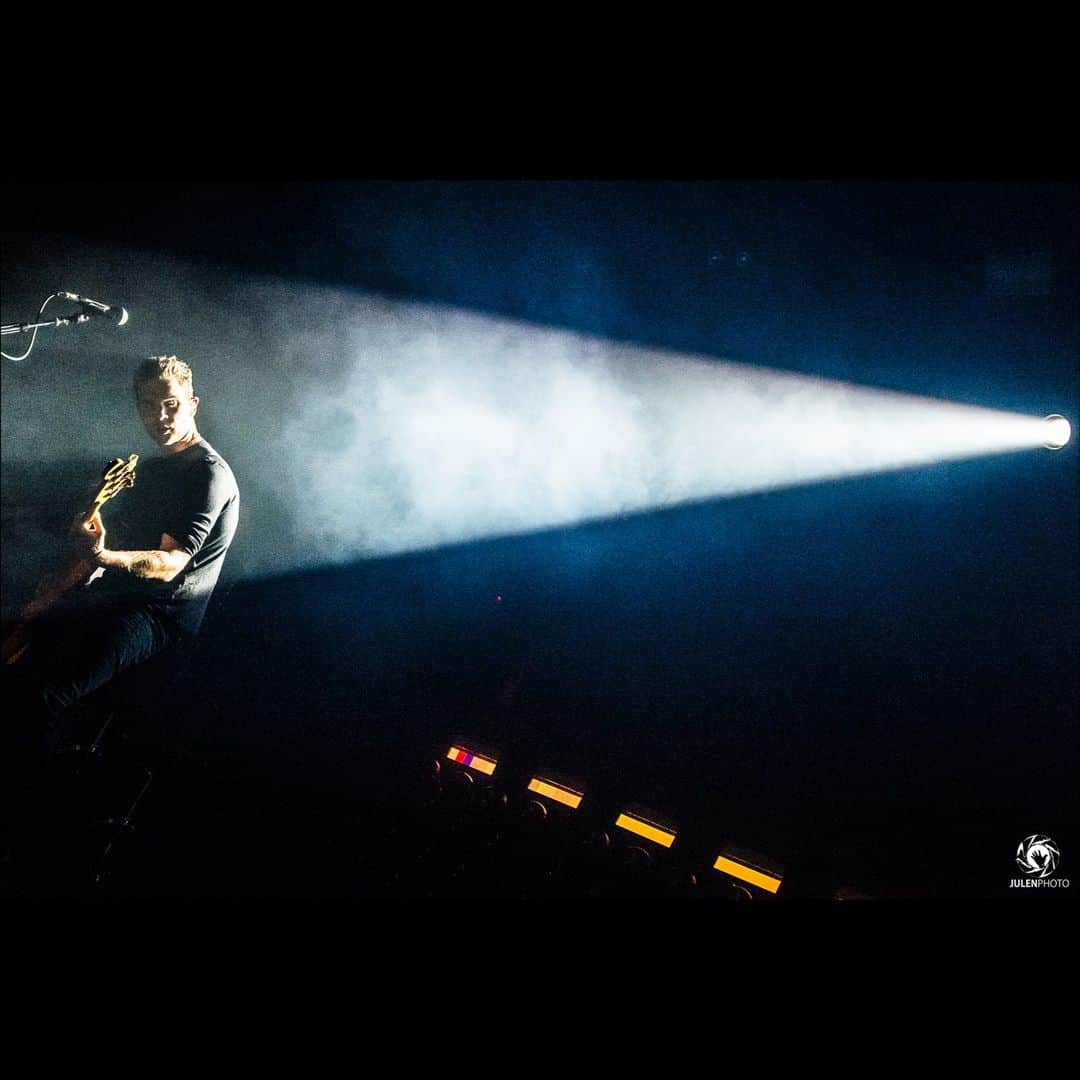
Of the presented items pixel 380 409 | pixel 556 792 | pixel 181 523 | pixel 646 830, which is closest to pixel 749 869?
pixel 646 830

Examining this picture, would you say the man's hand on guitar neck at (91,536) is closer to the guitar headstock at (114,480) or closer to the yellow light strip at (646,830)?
the guitar headstock at (114,480)

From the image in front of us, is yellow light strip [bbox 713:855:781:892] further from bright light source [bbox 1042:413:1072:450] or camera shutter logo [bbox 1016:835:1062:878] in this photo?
bright light source [bbox 1042:413:1072:450]

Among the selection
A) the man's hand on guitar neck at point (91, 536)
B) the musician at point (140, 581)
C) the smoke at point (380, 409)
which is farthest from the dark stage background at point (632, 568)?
the man's hand on guitar neck at point (91, 536)

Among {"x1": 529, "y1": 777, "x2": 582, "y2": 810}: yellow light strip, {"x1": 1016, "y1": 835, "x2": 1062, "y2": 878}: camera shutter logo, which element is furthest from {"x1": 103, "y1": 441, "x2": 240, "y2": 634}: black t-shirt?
{"x1": 1016, "y1": 835, "x2": 1062, "y2": 878}: camera shutter logo

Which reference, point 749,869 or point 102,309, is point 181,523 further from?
point 749,869

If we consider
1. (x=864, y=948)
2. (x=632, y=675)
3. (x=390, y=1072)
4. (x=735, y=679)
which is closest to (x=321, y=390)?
(x=632, y=675)

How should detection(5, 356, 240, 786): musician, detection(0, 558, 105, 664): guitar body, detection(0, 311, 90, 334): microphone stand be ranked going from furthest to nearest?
1. detection(0, 311, 90, 334): microphone stand
2. detection(0, 558, 105, 664): guitar body
3. detection(5, 356, 240, 786): musician

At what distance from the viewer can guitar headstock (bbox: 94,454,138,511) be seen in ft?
8.06

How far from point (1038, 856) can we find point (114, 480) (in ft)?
12.9

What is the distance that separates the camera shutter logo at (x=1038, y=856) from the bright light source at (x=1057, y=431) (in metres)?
1.52

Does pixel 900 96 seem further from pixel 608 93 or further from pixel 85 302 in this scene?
pixel 85 302

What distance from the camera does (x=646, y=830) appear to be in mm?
2289

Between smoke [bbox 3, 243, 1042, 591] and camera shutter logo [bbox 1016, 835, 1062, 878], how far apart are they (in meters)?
1.61

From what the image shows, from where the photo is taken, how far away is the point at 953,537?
2.41 meters
